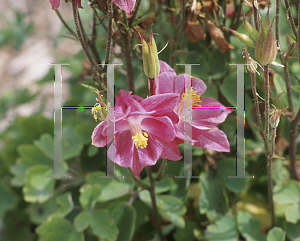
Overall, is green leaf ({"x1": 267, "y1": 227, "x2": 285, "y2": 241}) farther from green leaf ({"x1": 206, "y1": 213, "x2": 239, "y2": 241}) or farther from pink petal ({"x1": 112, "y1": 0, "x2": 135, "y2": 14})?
pink petal ({"x1": 112, "y1": 0, "x2": 135, "y2": 14})

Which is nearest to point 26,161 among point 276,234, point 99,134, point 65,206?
point 65,206

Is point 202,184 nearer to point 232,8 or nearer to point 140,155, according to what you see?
point 140,155

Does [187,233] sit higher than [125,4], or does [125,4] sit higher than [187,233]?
[125,4]

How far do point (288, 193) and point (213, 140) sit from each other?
13.0 inches

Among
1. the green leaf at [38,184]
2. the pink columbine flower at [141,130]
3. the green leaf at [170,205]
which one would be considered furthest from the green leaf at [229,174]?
the green leaf at [38,184]

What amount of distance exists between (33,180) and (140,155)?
0.46 meters

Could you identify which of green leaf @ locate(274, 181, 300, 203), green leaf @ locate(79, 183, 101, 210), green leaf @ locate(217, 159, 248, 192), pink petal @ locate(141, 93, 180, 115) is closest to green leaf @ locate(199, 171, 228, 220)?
green leaf @ locate(217, 159, 248, 192)

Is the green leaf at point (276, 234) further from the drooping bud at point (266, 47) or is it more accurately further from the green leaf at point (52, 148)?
the green leaf at point (52, 148)

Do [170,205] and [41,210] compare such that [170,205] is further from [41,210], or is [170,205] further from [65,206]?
[41,210]

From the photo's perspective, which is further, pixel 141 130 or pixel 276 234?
pixel 276 234

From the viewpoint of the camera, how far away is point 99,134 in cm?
43

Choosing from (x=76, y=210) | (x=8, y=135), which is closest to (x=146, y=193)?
(x=76, y=210)

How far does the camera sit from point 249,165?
2.76 feet

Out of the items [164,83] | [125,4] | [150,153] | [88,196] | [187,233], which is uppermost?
[125,4]
